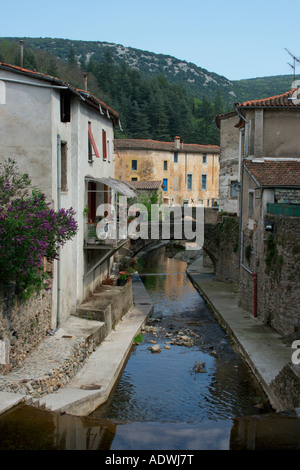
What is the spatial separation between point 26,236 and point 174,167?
51427 mm

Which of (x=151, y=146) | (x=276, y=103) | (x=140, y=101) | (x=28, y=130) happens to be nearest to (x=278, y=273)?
(x=276, y=103)

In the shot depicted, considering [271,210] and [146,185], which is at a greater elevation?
[146,185]

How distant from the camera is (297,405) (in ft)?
41.2

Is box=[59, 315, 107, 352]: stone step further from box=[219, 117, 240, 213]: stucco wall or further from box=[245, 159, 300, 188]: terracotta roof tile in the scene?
box=[219, 117, 240, 213]: stucco wall

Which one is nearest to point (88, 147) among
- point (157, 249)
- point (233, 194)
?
point (233, 194)

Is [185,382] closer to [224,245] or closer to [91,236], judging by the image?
[91,236]

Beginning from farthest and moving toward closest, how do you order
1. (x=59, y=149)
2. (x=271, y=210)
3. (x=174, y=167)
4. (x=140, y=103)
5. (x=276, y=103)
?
(x=140, y=103) → (x=174, y=167) → (x=276, y=103) → (x=271, y=210) → (x=59, y=149)

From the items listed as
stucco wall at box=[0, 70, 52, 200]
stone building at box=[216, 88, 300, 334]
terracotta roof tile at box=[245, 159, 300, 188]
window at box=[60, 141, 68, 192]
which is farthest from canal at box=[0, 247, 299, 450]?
stucco wall at box=[0, 70, 52, 200]

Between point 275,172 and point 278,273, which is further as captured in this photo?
point 275,172

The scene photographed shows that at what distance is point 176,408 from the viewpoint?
15500 mm

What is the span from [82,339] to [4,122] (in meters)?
7.61

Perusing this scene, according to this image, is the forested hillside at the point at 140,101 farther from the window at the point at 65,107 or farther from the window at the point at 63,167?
the window at the point at 63,167

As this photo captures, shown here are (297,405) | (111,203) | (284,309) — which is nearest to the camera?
(297,405)

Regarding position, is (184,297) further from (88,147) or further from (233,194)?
(88,147)
